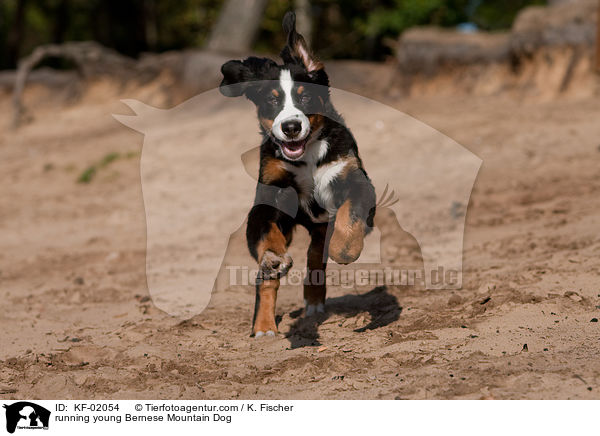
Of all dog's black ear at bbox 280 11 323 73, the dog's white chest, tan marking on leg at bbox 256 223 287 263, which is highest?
dog's black ear at bbox 280 11 323 73

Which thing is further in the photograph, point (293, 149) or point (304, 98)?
point (304, 98)

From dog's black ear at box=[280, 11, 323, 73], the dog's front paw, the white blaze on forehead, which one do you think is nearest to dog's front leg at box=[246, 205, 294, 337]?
the dog's front paw

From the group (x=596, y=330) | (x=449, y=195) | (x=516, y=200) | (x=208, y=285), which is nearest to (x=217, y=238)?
(x=208, y=285)

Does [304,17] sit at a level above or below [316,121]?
above

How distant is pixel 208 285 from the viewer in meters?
6.90

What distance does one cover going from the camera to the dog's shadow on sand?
4988 mm

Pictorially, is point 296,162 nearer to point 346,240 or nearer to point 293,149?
point 293,149

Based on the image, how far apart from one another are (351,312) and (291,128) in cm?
164

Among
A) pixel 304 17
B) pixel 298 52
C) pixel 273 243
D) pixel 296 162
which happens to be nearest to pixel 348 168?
pixel 296 162
